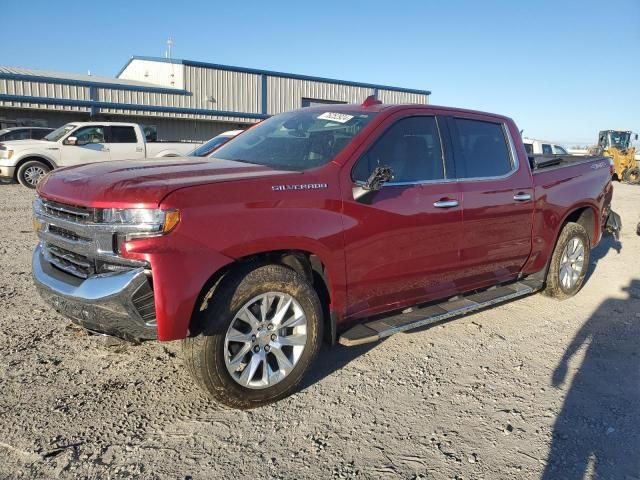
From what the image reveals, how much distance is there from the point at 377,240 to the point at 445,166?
40.4 inches

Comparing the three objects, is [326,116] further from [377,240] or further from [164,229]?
[164,229]

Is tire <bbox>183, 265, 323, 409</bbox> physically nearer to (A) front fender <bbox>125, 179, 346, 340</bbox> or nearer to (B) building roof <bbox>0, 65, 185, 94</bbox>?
(A) front fender <bbox>125, 179, 346, 340</bbox>

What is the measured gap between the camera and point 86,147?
48.6 ft

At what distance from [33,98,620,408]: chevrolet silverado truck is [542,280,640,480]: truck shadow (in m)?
0.84

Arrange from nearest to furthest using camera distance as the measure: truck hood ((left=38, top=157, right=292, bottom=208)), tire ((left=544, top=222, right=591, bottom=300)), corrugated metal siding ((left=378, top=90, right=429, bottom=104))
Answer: truck hood ((left=38, top=157, right=292, bottom=208)), tire ((left=544, top=222, right=591, bottom=300)), corrugated metal siding ((left=378, top=90, right=429, bottom=104))

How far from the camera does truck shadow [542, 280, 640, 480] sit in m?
A: 2.80

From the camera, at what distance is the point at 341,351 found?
416cm

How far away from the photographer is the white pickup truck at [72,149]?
46.5 ft

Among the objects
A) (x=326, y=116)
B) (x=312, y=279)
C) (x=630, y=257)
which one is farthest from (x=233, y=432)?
(x=630, y=257)

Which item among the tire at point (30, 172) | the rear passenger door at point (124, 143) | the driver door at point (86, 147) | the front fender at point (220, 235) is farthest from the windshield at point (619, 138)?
the front fender at point (220, 235)

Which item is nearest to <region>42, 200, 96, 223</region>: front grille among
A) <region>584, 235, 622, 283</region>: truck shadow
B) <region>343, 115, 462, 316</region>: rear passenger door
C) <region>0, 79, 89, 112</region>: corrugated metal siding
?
<region>343, 115, 462, 316</region>: rear passenger door

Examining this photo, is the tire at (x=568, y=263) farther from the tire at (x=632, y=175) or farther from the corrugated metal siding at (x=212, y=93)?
the corrugated metal siding at (x=212, y=93)

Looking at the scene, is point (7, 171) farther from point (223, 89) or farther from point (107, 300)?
point (223, 89)

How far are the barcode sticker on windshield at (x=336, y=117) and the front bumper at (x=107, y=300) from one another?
2.02 m
